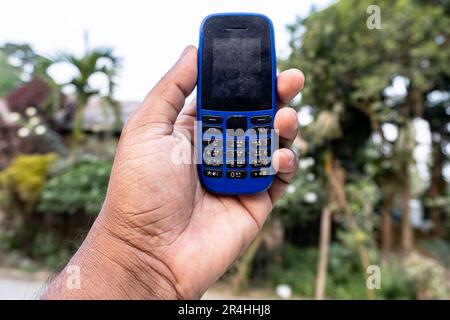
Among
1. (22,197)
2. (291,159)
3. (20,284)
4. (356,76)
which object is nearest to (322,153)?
(356,76)

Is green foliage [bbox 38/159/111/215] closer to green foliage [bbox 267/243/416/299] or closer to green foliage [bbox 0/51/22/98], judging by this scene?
green foliage [bbox 0/51/22/98]

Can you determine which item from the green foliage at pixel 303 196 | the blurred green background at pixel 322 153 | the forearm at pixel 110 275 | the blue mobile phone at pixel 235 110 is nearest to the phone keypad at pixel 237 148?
the blue mobile phone at pixel 235 110

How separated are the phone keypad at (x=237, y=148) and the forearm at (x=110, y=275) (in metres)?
0.26

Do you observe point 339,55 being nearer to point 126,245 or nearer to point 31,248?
point 126,245

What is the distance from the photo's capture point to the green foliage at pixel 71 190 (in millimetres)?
3633

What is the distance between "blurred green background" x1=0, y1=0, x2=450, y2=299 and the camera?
3057 mm

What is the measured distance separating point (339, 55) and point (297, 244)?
2.08 meters

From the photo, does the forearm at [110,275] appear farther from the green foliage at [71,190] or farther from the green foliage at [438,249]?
the green foliage at [438,249]

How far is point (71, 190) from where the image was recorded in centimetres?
388

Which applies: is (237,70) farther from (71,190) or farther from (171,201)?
(71,190)

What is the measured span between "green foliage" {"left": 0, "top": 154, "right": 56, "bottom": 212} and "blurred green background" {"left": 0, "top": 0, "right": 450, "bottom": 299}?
0.01m

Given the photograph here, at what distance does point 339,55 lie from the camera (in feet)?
10.4

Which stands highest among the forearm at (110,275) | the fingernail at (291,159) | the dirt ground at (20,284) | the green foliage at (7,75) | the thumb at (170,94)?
the green foliage at (7,75)

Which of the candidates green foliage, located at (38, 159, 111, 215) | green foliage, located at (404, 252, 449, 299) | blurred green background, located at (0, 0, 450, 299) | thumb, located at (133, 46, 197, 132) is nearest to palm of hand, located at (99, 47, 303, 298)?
thumb, located at (133, 46, 197, 132)
